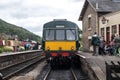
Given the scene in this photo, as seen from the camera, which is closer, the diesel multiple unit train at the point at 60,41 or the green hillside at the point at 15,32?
the diesel multiple unit train at the point at 60,41

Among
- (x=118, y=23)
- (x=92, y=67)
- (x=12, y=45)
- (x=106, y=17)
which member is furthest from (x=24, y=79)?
(x=12, y=45)

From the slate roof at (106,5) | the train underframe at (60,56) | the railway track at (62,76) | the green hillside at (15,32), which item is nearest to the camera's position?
the railway track at (62,76)

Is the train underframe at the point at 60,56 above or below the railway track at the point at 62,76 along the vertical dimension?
above

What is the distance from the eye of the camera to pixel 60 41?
27250mm

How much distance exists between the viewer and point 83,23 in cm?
4838

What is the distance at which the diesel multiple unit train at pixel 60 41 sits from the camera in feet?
88.5

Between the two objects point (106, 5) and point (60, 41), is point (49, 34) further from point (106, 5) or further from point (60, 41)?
point (106, 5)

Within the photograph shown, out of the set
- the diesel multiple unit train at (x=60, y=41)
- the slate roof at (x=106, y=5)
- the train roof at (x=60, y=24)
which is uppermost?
the slate roof at (x=106, y=5)

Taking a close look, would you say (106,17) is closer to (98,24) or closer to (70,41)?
(98,24)

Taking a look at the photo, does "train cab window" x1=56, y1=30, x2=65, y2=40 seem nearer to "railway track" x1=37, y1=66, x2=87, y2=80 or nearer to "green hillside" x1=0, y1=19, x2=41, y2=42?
"railway track" x1=37, y1=66, x2=87, y2=80

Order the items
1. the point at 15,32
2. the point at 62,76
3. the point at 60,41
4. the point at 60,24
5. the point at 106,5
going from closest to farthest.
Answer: the point at 62,76 < the point at 60,41 < the point at 60,24 < the point at 106,5 < the point at 15,32

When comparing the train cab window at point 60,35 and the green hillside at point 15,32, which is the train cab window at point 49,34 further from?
the green hillside at point 15,32

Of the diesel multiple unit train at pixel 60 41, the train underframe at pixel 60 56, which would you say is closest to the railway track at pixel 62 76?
the train underframe at pixel 60 56

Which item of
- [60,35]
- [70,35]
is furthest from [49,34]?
[70,35]
